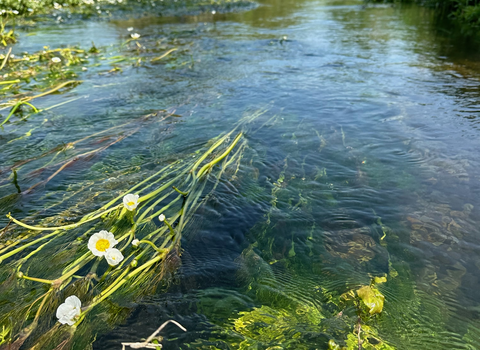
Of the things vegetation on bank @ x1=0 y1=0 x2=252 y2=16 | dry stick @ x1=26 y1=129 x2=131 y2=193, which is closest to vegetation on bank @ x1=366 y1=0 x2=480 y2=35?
vegetation on bank @ x1=0 y1=0 x2=252 y2=16

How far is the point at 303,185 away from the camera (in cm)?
352

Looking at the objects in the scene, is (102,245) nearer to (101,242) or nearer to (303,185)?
(101,242)

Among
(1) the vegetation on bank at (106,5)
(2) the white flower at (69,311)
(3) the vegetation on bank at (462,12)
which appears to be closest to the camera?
(2) the white flower at (69,311)

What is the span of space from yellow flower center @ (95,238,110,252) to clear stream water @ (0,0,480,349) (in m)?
0.42

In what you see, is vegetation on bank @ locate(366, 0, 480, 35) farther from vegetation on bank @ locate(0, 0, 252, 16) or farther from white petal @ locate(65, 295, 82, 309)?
white petal @ locate(65, 295, 82, 309)

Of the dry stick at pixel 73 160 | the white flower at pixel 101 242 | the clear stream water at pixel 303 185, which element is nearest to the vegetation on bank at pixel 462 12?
the clear stream water at pixel 303 185

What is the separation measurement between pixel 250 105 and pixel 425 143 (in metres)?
2.74

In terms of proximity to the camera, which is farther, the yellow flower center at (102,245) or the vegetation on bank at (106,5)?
the vegetation on bank at (106,5)

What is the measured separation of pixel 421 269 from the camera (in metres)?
2.50

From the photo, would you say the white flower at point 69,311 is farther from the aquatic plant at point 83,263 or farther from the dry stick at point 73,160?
the dry stick at point 73,160

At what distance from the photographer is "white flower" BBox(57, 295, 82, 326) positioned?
1762 millimetres

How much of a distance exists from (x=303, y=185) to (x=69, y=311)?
2.46m

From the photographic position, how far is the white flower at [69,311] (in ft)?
5.78

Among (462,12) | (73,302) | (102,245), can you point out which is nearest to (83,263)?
(102,245)
